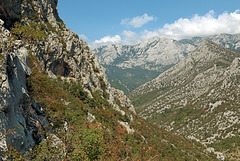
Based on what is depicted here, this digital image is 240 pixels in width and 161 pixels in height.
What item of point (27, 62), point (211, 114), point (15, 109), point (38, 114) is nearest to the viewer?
point (15, 109)

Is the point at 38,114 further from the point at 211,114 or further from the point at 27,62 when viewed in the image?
the point at 211,114

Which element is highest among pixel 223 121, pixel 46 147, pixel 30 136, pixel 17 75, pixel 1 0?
pixel 1 0

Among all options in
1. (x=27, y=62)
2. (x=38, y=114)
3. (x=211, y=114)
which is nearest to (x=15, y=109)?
(x=38, y=114)

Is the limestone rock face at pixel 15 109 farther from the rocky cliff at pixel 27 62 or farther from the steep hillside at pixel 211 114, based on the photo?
the steep hillside at pixel 211 114

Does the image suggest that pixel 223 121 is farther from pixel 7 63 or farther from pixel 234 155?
pixel 7 63

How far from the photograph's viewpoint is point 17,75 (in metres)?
10.7

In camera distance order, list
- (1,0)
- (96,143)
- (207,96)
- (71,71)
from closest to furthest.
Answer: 1. (96,143)
2. (1,0)
3. (71,71)
4. (207,96)

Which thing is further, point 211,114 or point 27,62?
point 211,114

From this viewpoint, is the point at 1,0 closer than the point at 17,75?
No

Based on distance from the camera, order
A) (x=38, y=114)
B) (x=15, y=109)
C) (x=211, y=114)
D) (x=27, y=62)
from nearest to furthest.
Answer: (x=15, y=109)
(x=38, y=114)
(x=27, y=62)
(x=211, y=114)

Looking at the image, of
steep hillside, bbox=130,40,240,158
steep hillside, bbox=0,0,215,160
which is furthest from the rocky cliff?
steep hillside, bbox=130,40,240,158

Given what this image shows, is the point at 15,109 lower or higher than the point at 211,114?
higher

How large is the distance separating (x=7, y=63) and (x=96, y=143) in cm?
893

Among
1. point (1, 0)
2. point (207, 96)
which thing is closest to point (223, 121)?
point (207, 96)
